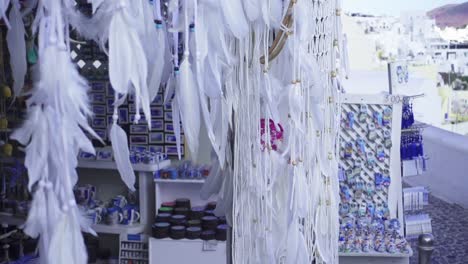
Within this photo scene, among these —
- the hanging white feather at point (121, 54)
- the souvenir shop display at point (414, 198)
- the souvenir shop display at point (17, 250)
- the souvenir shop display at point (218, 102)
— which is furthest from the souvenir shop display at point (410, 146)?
the hanging white feather at point (121, 54)

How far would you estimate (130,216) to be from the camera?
2926mm

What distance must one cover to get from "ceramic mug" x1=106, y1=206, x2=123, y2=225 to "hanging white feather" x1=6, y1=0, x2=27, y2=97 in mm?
2275

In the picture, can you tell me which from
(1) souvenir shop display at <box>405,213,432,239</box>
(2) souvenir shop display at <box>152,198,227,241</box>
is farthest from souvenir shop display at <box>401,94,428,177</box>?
(2) souvenir shop display at <box>152,198,227,241</box>

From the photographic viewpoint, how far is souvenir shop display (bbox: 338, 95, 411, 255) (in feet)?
8.91

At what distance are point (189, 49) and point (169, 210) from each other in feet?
7.18

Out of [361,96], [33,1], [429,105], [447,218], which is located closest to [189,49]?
[33,1]

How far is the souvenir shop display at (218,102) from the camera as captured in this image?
0.61 m

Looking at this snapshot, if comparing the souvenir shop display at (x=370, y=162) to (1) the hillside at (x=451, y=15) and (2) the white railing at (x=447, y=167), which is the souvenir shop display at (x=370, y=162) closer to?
(2) the white railing at (x=447, y=167)

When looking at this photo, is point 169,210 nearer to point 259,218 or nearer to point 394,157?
point 394,157

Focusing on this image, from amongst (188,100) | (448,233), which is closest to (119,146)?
(188,100)

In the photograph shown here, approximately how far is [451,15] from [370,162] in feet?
84.6

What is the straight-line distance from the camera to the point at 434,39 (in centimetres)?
2012

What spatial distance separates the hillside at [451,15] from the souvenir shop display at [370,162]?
23.8 meters

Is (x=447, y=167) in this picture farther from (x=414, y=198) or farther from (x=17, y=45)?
(x=17, y=45)
